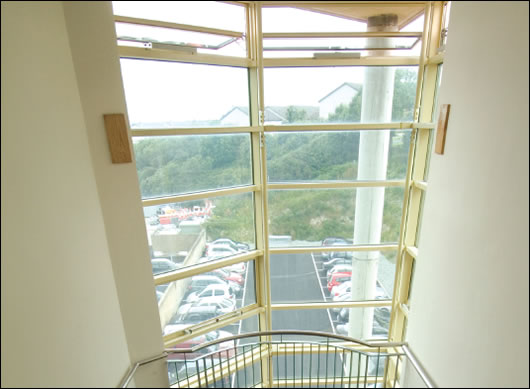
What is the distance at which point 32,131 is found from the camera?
1.19m

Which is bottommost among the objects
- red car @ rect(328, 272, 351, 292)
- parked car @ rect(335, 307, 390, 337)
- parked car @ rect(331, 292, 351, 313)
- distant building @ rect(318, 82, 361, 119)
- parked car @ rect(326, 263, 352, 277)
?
parked car @ rect(335, 307, 390, 337)

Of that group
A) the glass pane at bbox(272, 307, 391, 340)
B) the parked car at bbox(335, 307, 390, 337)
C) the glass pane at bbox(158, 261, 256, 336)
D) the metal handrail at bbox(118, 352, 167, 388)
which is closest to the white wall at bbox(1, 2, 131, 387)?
the metal handrail at bbox(118, 352, 167, 388)

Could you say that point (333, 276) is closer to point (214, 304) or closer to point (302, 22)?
point (214, 304)

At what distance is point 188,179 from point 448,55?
95.8 inches

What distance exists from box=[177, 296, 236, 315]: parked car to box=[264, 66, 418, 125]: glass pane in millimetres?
2301

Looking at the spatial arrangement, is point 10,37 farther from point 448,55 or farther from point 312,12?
point 312,12

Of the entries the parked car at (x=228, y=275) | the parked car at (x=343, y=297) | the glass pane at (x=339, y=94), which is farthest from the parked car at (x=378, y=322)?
the glass pane at (x=339, y=94)

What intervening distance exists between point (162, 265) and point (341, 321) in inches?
104

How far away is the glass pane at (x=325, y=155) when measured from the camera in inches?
124

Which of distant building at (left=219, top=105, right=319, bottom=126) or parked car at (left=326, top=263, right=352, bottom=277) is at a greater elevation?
distant building at (left=219, top=105, right=319, bottom=126)

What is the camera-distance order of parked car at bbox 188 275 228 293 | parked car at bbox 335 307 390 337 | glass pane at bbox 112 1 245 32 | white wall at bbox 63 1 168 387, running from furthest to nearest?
parked car at bbox 335 307 390 337
parked car at bbox 188 275 228 293
glass pane at bbox 112 1 245 32
white wall at bbox 63 1 168 387

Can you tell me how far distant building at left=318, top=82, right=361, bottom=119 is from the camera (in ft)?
9.93

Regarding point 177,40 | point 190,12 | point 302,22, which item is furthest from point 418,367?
point 190,12

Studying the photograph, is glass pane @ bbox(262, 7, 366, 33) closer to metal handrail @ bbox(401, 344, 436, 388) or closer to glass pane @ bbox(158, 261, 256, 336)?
glass pane @ bbox(158, 261, 256, 336)
